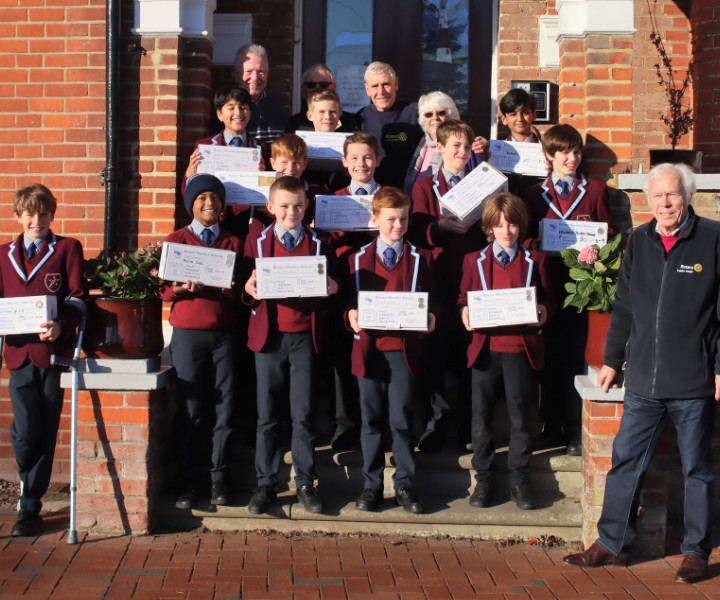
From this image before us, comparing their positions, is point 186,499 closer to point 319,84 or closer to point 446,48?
point 319,84

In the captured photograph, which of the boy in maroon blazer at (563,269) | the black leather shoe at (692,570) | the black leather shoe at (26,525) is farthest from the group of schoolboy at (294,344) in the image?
the black leather shoe at (692,570)

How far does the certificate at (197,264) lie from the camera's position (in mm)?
4723

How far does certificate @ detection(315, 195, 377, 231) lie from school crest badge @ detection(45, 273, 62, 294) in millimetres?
1519

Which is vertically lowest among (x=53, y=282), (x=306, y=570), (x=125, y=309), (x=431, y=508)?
(x=306, y=570)

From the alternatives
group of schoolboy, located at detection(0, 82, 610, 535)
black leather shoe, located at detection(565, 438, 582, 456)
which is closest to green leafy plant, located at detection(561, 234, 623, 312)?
group of schoolboy, located at detection(0, 82, 610, 535)

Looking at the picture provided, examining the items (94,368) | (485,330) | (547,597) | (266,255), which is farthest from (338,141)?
(547,597)

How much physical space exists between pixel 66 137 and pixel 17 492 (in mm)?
2467

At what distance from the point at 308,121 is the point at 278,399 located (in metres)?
2.16

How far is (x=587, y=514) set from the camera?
4715 mm

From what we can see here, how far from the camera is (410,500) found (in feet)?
15.9

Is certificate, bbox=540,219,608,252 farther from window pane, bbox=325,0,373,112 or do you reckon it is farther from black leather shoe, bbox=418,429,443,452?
window pane, bbox=325,0,373,112

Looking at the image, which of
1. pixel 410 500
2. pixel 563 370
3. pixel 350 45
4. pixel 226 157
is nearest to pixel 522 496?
pixel 410 500

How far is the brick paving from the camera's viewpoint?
13.4ft

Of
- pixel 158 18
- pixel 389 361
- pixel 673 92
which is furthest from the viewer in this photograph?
pixel 673 92
